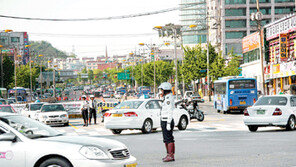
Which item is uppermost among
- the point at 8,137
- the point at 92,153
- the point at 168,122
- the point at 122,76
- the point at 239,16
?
the point at 239,16

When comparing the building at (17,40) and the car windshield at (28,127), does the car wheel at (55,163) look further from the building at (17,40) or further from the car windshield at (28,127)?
the building at (17,40)

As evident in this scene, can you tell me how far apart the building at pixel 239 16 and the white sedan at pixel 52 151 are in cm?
9700

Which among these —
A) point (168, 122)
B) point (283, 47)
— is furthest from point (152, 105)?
point (283, 47)

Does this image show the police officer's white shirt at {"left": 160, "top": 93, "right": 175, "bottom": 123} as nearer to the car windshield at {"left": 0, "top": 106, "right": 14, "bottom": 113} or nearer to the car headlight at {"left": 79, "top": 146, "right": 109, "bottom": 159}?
the car headlight at {"left": 79, "top": 146, "right": 109, "bottom": 159}

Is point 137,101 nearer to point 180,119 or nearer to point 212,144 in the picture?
point 180,119

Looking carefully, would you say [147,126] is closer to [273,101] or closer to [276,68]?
[273,101]

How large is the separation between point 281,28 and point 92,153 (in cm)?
5067

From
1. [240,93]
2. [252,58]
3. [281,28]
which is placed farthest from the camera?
[252,58]

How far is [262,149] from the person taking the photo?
1437cm

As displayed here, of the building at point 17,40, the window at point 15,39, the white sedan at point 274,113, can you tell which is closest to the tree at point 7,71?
the building at point 17,40

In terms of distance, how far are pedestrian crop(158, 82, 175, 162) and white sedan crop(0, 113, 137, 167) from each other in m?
3.69

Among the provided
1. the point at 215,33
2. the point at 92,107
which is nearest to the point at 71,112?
the point at 92,107

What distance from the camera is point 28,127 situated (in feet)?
28.8

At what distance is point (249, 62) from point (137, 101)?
54702 millimetres
